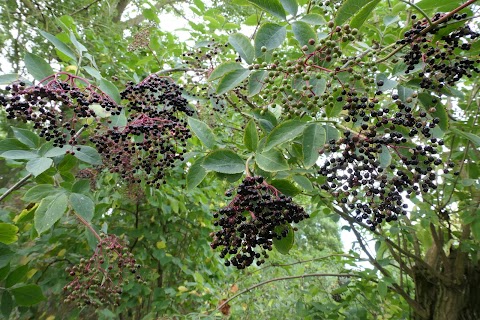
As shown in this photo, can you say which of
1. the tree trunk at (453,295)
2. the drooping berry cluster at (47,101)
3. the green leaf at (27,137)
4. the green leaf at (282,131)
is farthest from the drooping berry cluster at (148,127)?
the tree trunk at (453,295)

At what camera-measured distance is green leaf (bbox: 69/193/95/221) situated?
4.87 feet

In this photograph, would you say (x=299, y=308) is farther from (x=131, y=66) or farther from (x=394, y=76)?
(x=131, y=66)

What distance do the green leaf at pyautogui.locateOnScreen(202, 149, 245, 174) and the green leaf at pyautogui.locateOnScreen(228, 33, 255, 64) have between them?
39cm

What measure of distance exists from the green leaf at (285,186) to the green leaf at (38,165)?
860mm

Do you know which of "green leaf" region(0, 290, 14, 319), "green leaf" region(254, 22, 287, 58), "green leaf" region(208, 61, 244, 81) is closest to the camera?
"green leaf" region(254, 22, 287, 58)

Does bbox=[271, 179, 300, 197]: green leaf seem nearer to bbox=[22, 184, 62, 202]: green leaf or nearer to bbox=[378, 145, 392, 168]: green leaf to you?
bbox=[378, 145, 392, 168]: green leaf

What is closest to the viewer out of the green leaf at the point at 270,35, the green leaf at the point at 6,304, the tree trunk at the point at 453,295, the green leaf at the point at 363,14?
the green leaf at the point at 363,14

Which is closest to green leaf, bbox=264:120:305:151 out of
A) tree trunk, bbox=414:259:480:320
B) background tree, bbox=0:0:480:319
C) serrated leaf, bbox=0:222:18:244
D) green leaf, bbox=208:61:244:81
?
background tree, bbox=0:0:480:319

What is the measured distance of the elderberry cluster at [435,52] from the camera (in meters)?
1.17

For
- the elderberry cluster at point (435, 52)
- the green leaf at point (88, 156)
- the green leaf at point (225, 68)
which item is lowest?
the green leaf at point (88, 156)

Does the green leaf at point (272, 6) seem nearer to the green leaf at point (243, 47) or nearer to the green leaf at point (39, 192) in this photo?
the green leaf at point (243, 47)

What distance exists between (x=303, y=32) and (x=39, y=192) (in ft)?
4.12

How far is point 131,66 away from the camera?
11.9ft

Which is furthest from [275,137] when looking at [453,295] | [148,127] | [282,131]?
[453,295]
